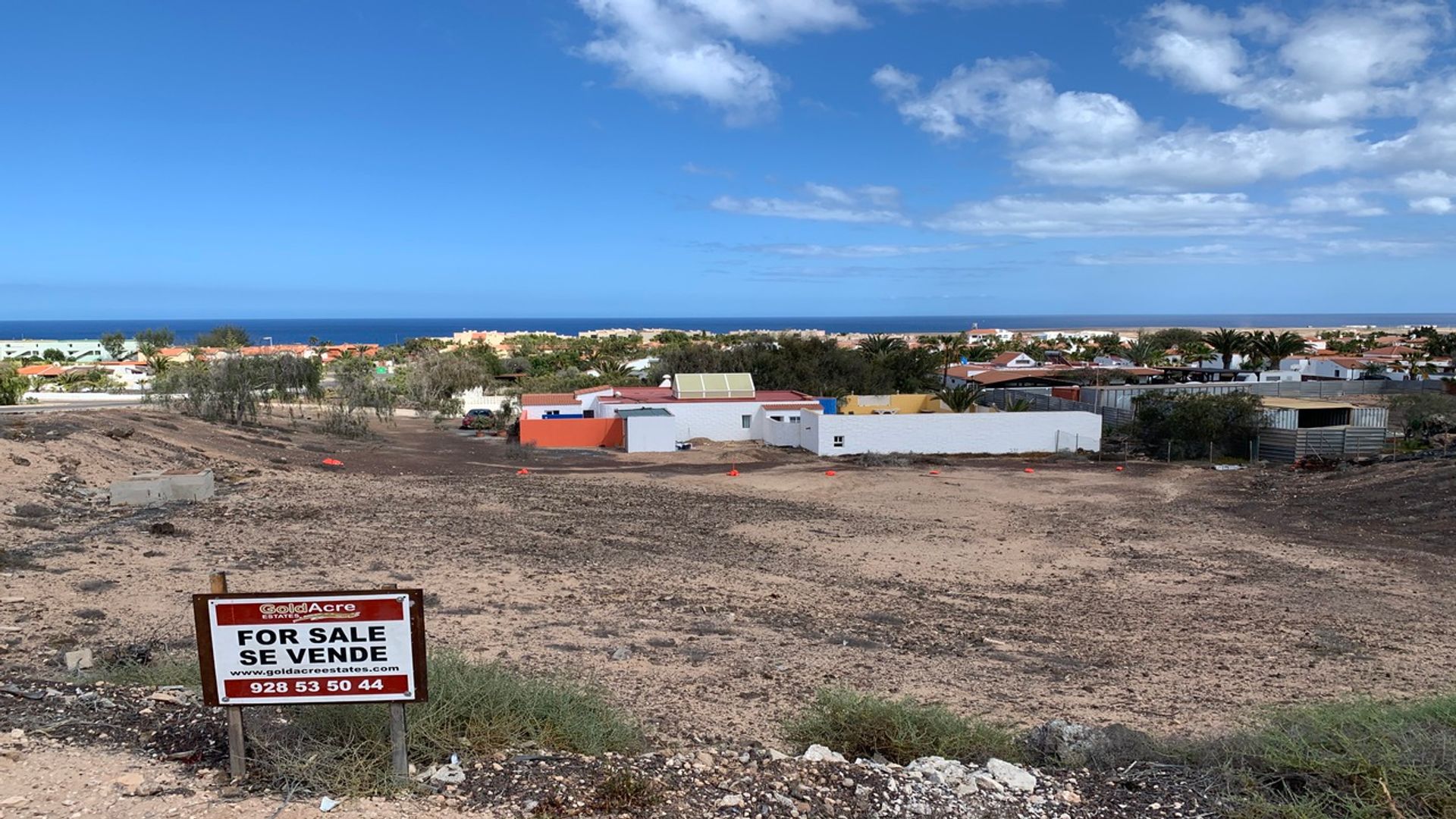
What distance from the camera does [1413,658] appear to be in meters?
11.7

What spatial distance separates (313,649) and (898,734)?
13.7 ft

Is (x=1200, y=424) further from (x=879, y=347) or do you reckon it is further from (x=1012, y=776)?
(x=1012, y=776)

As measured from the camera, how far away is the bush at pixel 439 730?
18.7 feet

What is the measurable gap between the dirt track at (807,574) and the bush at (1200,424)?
5.40 m

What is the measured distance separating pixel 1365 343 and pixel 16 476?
117635 millimetres

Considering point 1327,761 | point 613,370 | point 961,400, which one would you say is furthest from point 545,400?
point 1327,761

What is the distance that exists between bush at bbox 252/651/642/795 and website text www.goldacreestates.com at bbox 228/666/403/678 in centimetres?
56

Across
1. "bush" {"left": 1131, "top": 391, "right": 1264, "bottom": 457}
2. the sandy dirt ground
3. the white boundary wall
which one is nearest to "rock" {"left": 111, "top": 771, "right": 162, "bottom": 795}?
the sandy dirt ground

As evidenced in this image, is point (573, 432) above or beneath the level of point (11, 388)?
beneath

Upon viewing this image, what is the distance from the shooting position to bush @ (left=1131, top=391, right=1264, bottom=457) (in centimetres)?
3566

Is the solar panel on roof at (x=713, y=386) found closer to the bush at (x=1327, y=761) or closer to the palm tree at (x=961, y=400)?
the palm tree at (x=961, y=400)

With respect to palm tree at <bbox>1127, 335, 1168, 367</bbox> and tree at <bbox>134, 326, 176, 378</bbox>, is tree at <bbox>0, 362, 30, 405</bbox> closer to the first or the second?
tree at <bbox>134, 326, 176, 378</bbox>

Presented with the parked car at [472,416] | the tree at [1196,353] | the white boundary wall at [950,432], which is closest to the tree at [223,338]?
the parked car at [472,416]

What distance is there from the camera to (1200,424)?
117 feet
